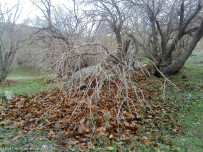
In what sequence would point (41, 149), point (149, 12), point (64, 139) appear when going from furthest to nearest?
point (149, 12), point (64, 139), point (41, 149)

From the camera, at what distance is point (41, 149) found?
2.59 metres

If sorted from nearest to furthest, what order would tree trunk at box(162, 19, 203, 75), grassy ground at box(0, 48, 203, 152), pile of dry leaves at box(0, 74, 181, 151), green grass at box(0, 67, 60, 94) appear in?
grassy ground at box(0, 48, 203, 152), pile of dry leaves at box(0, 74, 181, 151), green grass at box(0, 67, 60, 94), tree trunk at box(162, 19, 203, 75)

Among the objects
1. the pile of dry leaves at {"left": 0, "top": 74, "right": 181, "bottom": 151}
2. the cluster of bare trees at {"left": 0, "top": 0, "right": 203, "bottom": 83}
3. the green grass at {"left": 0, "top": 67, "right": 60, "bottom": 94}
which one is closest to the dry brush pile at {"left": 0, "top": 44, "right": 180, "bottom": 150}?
the pile of dry leaves at {"left": 0, "top": 74, "right": 181, "bottom": 151}

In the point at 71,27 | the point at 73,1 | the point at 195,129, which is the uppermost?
the point at 73,1

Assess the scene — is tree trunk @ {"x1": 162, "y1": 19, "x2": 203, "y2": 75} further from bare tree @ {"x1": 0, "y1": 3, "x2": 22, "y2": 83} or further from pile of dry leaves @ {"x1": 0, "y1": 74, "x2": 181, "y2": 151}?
bare tree @ {"x1": 0, "y1": 3, "x2": 22, "y2": 83}

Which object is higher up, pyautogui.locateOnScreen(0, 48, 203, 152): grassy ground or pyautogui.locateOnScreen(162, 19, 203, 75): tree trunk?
pyautogui.locateOnScreen(162, 19, 203, 75): tree trunk

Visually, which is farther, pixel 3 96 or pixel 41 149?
pixel 3 96

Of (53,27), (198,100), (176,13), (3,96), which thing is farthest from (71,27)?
(198,100)

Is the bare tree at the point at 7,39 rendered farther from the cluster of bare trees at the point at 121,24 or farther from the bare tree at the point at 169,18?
the bare tree at the point at 169,18

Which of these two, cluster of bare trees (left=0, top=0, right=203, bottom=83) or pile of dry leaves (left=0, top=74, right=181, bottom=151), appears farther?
cluster of bare trees (left=0, top=0, right=203, bottom=83)

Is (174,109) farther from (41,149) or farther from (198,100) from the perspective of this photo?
(41,149)

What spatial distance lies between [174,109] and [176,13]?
5.57m

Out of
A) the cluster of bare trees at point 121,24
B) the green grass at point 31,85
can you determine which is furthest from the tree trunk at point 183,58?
the green grass at point 31,85

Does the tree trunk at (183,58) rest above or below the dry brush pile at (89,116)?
above
